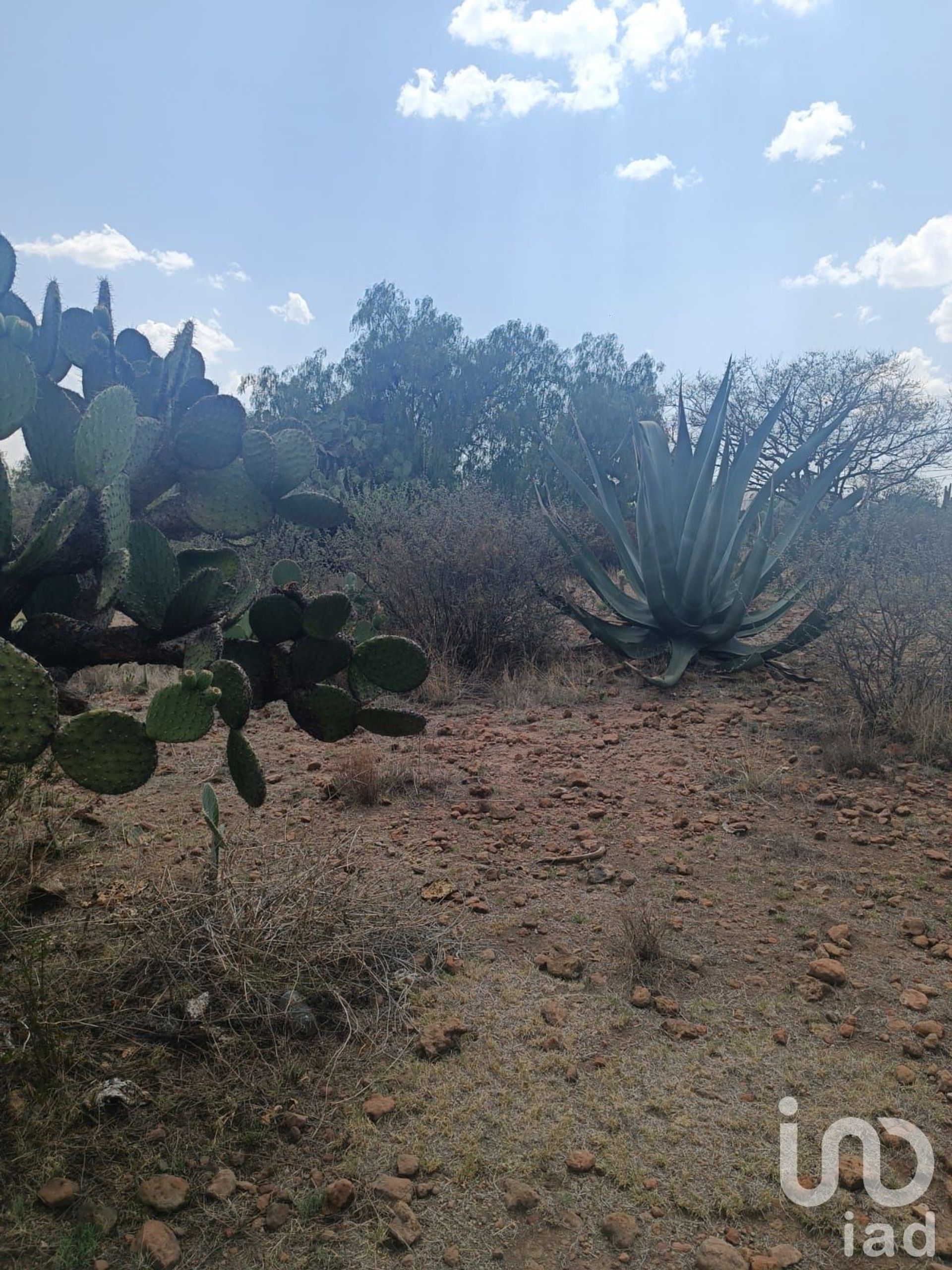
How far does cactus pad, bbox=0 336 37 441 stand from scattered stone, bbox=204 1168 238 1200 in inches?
58.8

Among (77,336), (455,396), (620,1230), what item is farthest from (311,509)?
(455,396)

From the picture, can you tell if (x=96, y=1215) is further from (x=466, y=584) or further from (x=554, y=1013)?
(x=466, y=584)

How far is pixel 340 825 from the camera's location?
3592mm

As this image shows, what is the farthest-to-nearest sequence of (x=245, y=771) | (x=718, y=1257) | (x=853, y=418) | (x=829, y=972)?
(x=853, y=418) < (x=829, y=972) < (x=245, y=771) < (x=718, y=1257)

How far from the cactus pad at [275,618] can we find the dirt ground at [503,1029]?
768mm

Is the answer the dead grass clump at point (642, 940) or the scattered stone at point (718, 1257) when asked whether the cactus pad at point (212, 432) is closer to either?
the dead grass clump at point (642, 940)

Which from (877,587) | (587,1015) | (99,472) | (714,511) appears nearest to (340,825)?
(587,1015)

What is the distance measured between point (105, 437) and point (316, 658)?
0.75 metres

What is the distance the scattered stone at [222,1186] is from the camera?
172cm

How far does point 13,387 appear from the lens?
1681 mm

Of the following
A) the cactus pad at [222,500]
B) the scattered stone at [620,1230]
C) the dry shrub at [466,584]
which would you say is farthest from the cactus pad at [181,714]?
the dry shrub at [466,584]

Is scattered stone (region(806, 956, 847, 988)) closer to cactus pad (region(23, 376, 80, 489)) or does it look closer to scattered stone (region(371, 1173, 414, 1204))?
scattered stone (region(371, 1173, 414, 1204))

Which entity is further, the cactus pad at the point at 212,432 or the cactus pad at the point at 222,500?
the cactus pad at the point at 222,500

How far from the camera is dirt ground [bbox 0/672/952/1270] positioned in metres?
1.67
